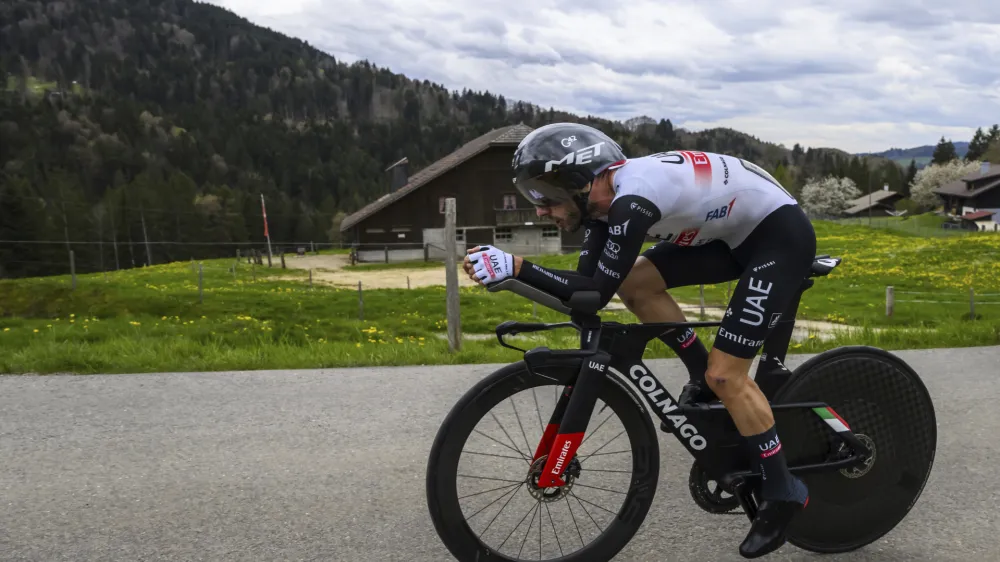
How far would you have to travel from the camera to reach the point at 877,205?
130 metres

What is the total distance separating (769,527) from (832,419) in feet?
1.93

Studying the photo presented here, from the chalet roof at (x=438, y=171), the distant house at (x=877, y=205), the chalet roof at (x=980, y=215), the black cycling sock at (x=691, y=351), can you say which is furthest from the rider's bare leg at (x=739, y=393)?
the distant house at (x=877, y=205)

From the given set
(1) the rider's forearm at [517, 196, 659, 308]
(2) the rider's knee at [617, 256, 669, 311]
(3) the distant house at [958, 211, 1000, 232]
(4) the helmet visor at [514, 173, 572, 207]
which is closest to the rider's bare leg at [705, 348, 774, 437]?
(2) the rider's knee at [617, 256, 669, 311]

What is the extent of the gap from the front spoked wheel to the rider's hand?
39 centimetres

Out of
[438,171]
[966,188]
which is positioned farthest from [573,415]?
[966,188]

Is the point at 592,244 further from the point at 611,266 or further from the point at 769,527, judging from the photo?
the point at 769,527

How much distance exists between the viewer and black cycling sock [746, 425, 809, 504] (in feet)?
10.2

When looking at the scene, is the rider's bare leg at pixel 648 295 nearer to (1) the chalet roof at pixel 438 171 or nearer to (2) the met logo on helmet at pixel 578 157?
(2) the met logo on helmet at pixel 578 157

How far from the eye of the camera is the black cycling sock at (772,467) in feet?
10.2

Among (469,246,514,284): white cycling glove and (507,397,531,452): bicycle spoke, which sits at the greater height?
(469,246,514,284): white cycling glove

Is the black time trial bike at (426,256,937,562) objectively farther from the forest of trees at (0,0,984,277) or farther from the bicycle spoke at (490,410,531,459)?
the forest of trees at (0,0,984,277)

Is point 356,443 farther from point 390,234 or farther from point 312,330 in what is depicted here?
point 390,234

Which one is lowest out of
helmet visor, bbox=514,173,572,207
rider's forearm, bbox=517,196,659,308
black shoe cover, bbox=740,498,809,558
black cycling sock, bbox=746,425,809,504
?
black shoe cover, bbox=740,498,809,558

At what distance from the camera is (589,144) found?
2982 millimetres
